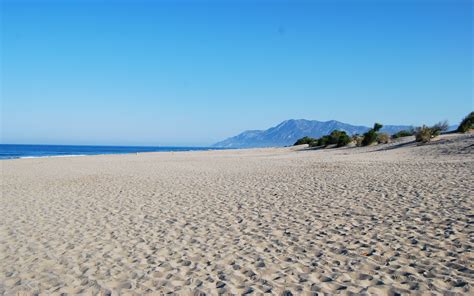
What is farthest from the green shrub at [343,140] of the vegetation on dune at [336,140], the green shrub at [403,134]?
the green shrub at [403,134]

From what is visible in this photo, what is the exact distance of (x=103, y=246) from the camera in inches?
249

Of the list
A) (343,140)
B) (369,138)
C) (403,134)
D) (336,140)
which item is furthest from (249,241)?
(403,134)

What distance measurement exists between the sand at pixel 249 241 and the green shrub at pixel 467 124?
25976 millimetres

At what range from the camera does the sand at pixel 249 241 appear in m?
4.58

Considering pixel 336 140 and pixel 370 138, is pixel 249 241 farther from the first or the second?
pixel 336 140

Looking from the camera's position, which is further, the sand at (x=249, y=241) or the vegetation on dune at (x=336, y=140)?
the vegetation on dune at (x=336, y=140)

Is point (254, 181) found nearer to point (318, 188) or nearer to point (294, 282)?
point (318, 188)

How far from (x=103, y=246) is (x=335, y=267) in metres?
3.98

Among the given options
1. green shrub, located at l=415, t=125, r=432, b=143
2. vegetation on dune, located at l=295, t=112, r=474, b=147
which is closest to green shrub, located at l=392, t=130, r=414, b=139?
vegetation on dune, located at l=295, t=112, r=474, b=147

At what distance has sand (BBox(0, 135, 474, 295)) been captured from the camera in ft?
15.0

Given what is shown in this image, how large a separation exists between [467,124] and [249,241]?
34.7m

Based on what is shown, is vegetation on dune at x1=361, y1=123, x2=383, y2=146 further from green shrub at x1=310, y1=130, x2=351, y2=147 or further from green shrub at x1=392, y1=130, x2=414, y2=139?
green shrub at x1=392, y1=130, x2=414, y2=139

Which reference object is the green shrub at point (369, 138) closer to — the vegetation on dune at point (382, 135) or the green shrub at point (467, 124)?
the vegetation on dune at point (382, 135)

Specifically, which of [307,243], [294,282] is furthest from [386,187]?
[294,282]
